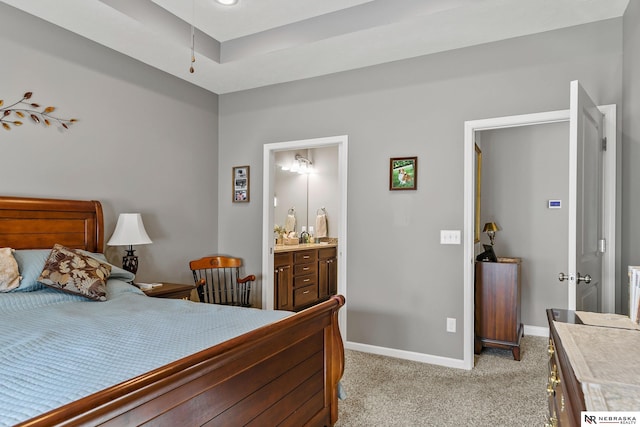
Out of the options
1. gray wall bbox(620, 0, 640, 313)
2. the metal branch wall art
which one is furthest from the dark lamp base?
gray wall bbox(620, 0, 640, 313)

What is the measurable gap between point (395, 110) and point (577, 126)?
1.61 metres

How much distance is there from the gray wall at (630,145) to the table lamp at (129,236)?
3431mm

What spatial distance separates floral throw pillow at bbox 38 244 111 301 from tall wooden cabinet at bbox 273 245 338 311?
213 centimetres

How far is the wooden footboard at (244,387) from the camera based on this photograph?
989 millimetres

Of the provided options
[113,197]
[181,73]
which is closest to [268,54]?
[181,73]

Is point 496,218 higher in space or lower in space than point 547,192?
lower

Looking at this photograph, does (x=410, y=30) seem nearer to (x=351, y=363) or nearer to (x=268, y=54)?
(x=268, y=54)

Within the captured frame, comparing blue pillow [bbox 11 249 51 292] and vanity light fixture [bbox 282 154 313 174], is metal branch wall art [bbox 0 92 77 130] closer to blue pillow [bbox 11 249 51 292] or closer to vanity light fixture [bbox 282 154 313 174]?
blue pillow [bbox 11 249 51 292]

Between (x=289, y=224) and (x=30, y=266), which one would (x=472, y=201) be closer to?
(x=30, y=266)

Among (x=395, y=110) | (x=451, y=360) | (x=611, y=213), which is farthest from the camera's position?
(x=395, y=110)

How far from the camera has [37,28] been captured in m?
2.78

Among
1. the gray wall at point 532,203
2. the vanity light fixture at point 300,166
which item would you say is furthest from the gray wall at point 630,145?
the vanity light fixture at point 300,166

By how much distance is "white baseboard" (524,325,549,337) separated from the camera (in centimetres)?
420

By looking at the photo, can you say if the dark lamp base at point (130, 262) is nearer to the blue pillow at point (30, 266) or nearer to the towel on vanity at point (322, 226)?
the blue pillow at point (30, 266)
